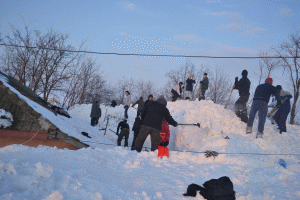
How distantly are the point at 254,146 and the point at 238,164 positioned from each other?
161cm

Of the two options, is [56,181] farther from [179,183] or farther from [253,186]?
[253,186]

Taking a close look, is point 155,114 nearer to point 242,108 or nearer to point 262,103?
point 262,103

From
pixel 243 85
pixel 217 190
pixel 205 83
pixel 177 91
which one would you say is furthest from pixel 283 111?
pixel 177 91

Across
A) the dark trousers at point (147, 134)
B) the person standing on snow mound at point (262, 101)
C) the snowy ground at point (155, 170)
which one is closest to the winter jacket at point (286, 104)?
the snowy ground at point (155, 170)

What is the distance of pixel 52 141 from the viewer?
6457mm

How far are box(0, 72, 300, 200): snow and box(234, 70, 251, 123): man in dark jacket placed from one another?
463 mm

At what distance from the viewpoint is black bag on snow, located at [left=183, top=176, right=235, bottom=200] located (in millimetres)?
3029

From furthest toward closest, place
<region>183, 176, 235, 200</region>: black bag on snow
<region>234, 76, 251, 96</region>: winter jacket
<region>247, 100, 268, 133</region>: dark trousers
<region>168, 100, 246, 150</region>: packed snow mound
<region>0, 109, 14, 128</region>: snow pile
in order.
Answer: <region>234, 76, 251, 96</region>: winter jacket
<region>168, 100, 246, 150</region>: packed snow mound
<region>247, 100, 268, 133</region>: dark trousers
<region>0, 109, 14, 128</region>: snow pile
<region>183, 176, 235, 200</region>: black bag on snow

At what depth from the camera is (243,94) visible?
28.2 feet

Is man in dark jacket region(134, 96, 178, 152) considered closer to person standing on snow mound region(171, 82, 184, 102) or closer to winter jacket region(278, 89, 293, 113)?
winter jacket region(278, 89, 293, 113)

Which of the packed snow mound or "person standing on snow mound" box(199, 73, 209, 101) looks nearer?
the packed snow mound

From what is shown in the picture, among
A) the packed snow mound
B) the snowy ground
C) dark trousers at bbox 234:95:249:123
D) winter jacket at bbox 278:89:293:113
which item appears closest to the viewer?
the snowy ground

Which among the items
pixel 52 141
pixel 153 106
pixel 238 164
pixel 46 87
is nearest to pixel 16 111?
pixel 52 141

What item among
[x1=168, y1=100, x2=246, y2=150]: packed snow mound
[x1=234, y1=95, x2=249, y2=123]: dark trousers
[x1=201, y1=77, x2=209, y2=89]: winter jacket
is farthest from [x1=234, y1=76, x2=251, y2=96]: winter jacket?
[x1=201, y1=77, x2=209, y2=89]: winter jacket
